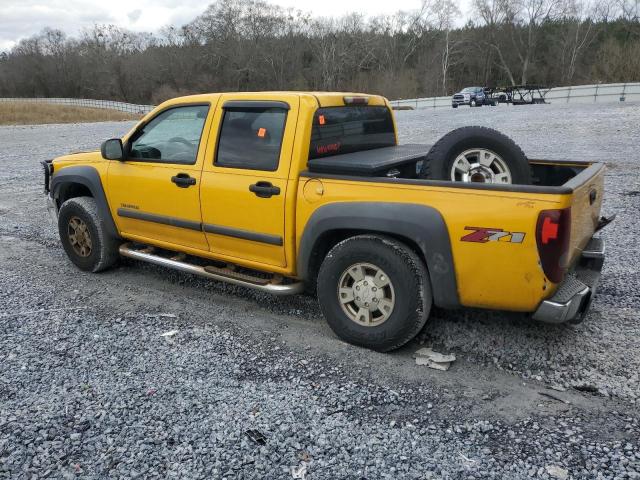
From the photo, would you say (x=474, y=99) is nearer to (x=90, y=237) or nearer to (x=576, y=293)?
(x=90, y=237)

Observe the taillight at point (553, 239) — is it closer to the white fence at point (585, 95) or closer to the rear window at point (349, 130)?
the rear window at point (349, 130)

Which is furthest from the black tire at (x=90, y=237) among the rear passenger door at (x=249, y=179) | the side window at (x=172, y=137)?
the rear passenger door at (x=249, y=179)

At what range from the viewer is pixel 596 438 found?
2742 millimetres

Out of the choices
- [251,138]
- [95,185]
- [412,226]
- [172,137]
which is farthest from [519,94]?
[412,226]

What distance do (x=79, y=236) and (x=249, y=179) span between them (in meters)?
2.46

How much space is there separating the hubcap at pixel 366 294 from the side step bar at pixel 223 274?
1.61 feet

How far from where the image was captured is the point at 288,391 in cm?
327

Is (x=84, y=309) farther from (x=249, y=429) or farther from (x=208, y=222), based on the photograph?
(x=249, y=429)

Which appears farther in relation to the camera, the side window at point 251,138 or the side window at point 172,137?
the side window at point 172,137

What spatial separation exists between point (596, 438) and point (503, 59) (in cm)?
7373

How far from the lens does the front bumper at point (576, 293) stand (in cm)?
310

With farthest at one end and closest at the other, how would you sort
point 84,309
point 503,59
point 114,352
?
point 503,59, point 84,309, point 114,352

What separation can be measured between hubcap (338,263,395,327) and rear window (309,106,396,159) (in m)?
0.97

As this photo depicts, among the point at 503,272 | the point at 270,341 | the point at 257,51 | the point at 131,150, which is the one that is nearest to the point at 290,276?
the point at 270,341
